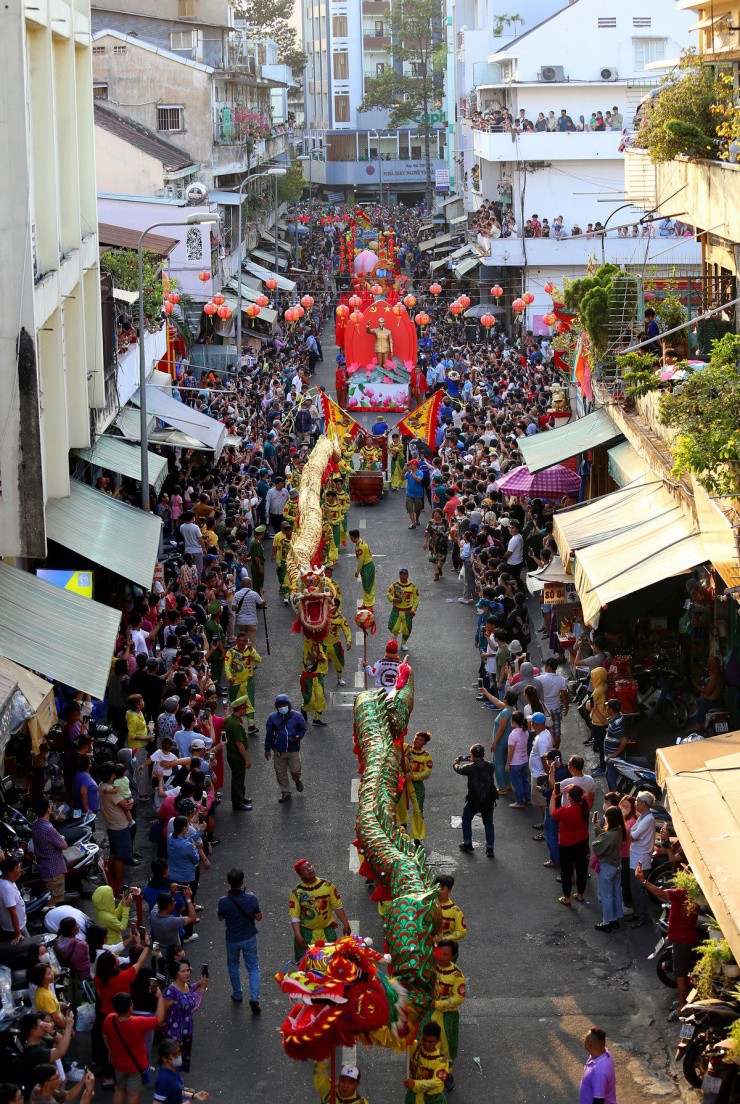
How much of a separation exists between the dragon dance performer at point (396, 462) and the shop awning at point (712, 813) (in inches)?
760

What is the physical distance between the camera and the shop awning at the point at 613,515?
18531 millimetres

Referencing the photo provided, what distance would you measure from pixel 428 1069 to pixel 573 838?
3939 mm

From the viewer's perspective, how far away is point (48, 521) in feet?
62.0

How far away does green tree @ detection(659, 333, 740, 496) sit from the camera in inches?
559

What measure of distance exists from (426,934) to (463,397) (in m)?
28.2

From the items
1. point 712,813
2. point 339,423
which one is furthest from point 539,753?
point 339,423

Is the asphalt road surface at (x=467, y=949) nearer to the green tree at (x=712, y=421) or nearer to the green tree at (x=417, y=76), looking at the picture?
the green tree at (x=712, y=421)

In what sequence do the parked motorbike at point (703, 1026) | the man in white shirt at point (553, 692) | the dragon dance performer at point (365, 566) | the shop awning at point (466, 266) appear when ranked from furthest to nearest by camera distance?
the shop awning at point (466, 266) → the dragon dance performer at point (365, 566) → the man in white shirt at point (553, 692) → the parked motorbike at point (703, 1026)

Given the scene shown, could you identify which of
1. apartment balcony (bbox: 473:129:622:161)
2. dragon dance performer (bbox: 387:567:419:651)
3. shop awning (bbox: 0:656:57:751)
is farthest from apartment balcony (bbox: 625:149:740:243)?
apartment balcony (bbox: 473:129:622:161)

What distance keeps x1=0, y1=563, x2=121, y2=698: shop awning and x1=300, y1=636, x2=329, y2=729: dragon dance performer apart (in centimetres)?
252

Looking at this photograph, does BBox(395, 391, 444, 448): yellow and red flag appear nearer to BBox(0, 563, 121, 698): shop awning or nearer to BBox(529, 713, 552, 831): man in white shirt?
BBox(0, 563, 121, 698): shop awning

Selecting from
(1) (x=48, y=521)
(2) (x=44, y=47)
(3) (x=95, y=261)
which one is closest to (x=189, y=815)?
(1) (x=48, y=521)

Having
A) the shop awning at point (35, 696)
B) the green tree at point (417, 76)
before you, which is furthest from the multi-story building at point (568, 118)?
the green tree at point (417, 76)

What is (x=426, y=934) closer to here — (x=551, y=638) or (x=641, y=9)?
(x=551, y=638)
